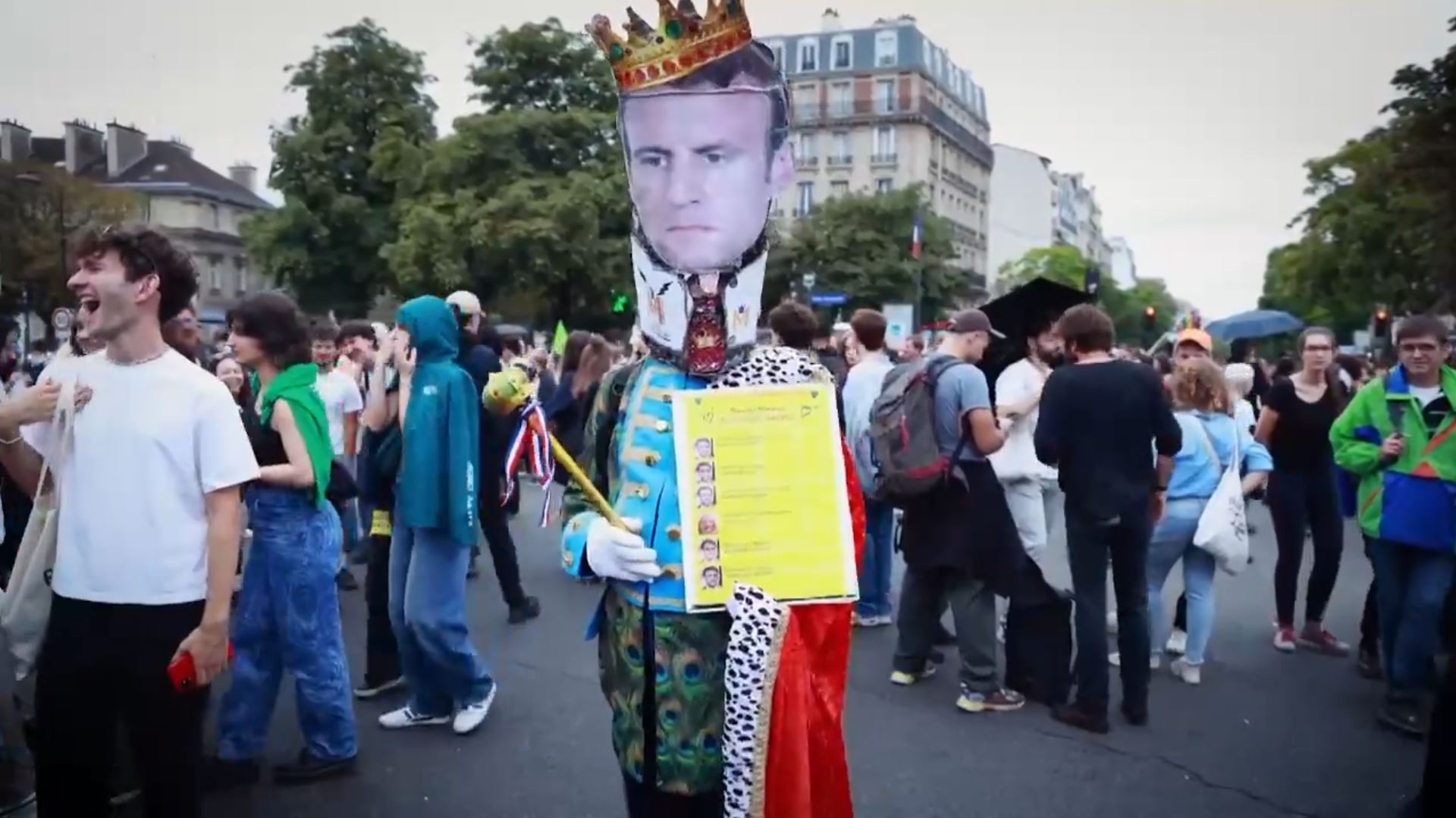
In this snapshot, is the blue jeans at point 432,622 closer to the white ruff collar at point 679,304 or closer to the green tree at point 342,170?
the white ruff collar at point 679,304

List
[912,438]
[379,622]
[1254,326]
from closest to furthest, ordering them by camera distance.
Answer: [912,438]
[379,622]
[1254,326]

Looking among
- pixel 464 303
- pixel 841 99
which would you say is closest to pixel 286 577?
pixel 464 303

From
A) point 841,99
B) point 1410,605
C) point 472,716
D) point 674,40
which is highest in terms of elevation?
point 841,99

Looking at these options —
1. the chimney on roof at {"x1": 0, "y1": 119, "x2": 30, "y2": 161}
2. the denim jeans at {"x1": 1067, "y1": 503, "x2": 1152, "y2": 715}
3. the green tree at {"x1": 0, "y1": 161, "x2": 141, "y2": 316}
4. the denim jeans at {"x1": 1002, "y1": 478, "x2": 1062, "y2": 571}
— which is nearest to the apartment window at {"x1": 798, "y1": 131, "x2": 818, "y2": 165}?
the green tree at {"x1": 0, "y1": 161, "x2": 141, "y2": 316}

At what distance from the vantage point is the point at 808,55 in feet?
193

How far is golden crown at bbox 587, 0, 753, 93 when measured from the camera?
2.43m

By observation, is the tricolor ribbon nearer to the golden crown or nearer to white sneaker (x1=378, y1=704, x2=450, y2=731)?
the golden crown

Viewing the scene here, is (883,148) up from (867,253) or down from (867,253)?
up

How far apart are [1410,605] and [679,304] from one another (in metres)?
4.08

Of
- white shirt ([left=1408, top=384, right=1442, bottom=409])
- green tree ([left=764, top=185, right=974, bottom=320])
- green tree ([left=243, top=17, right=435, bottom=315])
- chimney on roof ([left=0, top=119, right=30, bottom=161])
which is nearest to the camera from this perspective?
white shirt ([left=1408, top=384, right=1442, bottom=409])

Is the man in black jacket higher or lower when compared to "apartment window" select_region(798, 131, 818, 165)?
lower

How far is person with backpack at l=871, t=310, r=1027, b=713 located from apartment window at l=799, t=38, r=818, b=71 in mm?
55355

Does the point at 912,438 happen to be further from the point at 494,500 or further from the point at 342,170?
the point at 342,170

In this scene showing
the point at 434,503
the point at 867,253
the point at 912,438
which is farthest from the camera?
the point at 867,253
